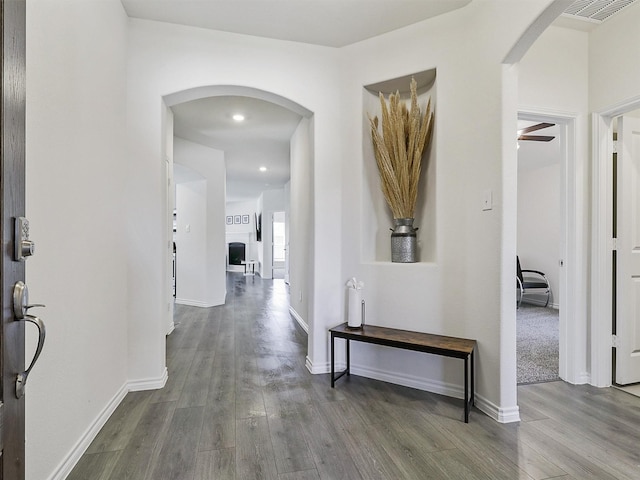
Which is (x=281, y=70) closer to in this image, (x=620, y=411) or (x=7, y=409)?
(x=7, y=409)

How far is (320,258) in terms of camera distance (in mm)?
2768

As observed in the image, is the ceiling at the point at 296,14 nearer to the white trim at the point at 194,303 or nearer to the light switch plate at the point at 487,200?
the light switch plate at the point at 487,200

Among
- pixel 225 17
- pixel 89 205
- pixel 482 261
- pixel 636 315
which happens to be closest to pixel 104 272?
pixel 89 205

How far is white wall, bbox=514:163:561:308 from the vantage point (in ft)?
18.6

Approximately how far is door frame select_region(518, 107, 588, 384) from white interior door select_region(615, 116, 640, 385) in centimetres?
24

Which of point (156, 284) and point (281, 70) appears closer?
point (156, 284)

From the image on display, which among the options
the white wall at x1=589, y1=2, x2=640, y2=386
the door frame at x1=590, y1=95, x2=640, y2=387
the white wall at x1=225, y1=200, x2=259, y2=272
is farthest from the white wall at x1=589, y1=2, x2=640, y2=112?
the white wall at x1=225, y1=200, x2=259, y2=272

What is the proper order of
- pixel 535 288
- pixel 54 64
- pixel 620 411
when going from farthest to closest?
pixel 535 288 → pixel 620 411 → pixel 54 64

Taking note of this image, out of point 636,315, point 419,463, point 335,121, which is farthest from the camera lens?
point 335,121

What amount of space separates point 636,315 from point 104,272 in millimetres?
→ 3736

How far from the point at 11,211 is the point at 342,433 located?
70.9 inches

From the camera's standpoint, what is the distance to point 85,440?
1742 millimetres

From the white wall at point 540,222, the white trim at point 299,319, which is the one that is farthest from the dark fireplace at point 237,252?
the white wall at point 540,222

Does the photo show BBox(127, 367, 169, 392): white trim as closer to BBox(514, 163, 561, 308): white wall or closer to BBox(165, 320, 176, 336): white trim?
BBox(165, 320, 176, 336): white trim
